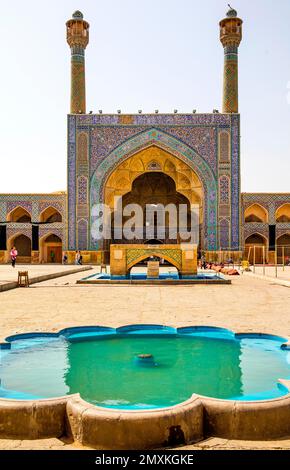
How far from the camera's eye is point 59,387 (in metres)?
3.22

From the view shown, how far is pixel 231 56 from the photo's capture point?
21859mm

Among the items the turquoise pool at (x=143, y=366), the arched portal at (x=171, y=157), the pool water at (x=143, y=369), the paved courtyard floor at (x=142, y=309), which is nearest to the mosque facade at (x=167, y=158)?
the arched portal at (x=171, y=157)

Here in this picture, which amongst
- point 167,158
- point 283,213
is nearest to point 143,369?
point 167,158

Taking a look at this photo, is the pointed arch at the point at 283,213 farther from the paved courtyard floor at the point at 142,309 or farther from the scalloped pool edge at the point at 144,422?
the scalloped pool edge at the point at 144,422

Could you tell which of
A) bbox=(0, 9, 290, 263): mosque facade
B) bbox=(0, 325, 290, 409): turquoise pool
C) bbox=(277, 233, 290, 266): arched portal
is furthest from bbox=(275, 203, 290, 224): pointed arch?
bbox=(0, 325, 290, 409): turquoise pool

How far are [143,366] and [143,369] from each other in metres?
0.11

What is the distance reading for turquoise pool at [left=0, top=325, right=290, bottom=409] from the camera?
3070 millimetres

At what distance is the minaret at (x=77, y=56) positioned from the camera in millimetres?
21734

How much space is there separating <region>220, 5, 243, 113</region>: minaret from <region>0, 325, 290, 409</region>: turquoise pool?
1834 cm

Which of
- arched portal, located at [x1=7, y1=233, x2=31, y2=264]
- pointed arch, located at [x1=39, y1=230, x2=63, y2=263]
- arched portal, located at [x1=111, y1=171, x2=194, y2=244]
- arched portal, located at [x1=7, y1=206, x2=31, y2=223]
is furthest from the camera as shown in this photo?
arched portal, located at [x1=111, y1=171, x2=194, y2=244]

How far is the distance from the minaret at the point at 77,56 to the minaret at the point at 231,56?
661cm

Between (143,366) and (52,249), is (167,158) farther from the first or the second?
(143,366)

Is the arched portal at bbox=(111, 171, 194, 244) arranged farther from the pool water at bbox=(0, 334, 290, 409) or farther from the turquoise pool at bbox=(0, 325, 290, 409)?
the pool water at bbox=(0, 334, 290, 409)
